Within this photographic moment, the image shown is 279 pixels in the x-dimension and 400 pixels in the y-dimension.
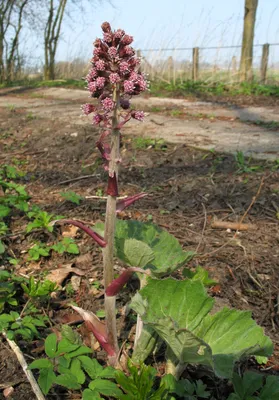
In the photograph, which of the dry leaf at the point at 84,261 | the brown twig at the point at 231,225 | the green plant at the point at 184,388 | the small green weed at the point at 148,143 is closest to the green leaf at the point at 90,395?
the green plant at the point at 184,388

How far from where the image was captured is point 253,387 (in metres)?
1.57

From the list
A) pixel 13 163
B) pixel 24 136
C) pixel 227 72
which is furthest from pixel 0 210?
pixel 227 72

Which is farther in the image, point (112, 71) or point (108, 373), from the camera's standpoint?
point (108, 373)

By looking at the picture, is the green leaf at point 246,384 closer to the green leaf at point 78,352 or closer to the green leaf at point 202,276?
the green leaf at point 202,276

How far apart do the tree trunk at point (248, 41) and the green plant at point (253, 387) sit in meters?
13.1

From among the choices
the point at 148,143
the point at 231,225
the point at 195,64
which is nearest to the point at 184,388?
the point at 231,225

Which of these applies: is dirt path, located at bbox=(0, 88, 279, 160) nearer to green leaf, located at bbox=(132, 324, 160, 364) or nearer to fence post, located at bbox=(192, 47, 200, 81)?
green leaf, located at bbox=(132, 324, 160, 364)

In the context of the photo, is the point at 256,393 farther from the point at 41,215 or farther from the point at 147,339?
the point at 41,215

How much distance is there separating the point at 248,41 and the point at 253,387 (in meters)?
13.4

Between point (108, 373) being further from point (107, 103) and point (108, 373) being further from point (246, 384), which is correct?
point (107, 103)

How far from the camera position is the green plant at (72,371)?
150 cm

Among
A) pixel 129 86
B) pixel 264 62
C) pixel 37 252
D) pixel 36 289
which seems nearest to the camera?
pixel 129 86

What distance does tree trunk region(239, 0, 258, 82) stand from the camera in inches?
515

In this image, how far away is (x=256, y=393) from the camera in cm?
170
